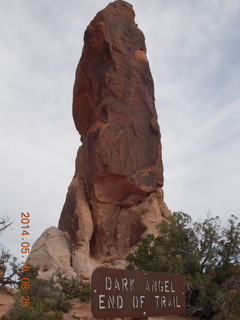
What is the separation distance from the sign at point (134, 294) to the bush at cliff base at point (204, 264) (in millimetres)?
6948

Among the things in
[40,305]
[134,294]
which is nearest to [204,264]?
[40,305]

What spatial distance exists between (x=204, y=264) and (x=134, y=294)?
28.6 feet

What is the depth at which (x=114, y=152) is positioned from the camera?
805 inches

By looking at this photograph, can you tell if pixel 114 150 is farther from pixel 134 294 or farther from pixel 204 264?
pixel 134 294

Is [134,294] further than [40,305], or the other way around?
[40,305]

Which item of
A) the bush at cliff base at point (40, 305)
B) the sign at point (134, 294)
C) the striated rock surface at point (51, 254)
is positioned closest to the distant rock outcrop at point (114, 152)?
the striated rock surface at point (51, 254)

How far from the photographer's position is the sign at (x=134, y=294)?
289 cm

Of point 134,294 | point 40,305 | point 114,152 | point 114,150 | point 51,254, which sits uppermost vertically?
point 114,150

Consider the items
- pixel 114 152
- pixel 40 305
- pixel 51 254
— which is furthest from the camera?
pixel 114 152

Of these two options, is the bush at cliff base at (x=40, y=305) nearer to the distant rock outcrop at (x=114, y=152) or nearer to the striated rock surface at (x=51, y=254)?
the striated rock surface at (x=51, y=254)

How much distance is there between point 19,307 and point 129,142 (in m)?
13.7

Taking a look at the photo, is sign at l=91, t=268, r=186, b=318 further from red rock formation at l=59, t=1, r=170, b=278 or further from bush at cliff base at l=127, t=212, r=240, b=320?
red rock formation at l=59, t=1, r=170, b=278

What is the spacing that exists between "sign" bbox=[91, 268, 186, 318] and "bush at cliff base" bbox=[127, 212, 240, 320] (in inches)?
274

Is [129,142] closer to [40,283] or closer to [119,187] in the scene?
[119,187]
